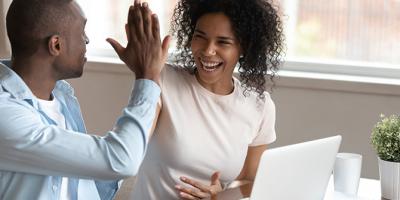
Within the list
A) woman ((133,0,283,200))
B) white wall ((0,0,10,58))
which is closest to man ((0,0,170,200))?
woman ((133,0,283,200))

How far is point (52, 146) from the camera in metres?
1.29

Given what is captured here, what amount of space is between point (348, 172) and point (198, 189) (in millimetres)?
429

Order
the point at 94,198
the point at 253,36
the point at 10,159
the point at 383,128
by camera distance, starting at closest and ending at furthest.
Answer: the point at 10,159 < the point at 94,198 < the point at 383,128 < the point at 253,36

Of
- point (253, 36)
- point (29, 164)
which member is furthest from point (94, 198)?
point (253, 36)

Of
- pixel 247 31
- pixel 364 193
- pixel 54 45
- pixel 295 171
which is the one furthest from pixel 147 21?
pixel 364 193

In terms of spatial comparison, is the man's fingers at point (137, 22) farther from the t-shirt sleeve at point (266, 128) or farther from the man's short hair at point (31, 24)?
the t-shirt sleeve at point (266, 128)

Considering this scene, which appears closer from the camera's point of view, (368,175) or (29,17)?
(29,17)

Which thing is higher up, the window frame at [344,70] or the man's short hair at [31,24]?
the man's short hair at [31,24]

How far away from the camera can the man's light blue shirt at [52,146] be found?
4.22ft

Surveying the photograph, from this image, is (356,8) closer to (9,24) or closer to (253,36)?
(253,36)

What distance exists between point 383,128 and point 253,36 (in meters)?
0.46

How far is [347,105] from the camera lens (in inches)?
119

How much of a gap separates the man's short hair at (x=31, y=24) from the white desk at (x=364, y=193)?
0.88 meters

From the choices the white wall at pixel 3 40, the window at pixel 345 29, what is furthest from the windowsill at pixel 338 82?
the white wall at pixel 3 40
